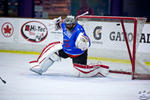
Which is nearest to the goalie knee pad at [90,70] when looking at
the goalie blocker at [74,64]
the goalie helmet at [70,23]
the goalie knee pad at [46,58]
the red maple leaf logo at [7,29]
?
the goalie blocker at [74,64]

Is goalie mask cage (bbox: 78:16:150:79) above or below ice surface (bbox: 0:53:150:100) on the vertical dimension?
above

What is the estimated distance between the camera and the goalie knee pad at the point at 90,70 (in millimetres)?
5934

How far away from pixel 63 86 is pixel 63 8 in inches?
387

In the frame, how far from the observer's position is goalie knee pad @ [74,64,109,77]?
5.93 metres

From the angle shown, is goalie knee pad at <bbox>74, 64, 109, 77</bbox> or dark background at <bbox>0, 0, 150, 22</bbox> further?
dark background at <bbox>0, 0, 150, 22</bbox>

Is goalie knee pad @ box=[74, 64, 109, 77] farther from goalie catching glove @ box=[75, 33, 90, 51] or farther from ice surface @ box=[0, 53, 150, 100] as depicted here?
Answer: goalie catching glove @ box=[75, 33, 90, 51]

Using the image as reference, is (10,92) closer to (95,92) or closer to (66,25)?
(95,92)

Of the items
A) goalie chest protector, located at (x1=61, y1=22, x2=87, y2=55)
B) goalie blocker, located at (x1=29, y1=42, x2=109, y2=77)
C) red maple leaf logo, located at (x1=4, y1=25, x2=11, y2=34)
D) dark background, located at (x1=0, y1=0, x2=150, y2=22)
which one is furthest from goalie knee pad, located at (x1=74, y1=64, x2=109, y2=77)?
dark background, located at (x1=0, y1=0, x2=150, y2=22)

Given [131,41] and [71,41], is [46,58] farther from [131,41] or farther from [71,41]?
[131,41]

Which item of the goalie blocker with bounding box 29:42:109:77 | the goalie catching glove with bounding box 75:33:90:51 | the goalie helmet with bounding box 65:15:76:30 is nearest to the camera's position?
the goalie catching glove with bounding box 75:33:90:51

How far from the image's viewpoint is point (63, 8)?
48.8ft

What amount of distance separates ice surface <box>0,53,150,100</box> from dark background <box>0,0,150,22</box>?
6261 millimetres

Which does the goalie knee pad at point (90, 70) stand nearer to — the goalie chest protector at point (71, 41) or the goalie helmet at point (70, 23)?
the goalie chest protector at point (71, 41)

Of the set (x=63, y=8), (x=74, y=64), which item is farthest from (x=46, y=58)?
(x=63, y=8)
